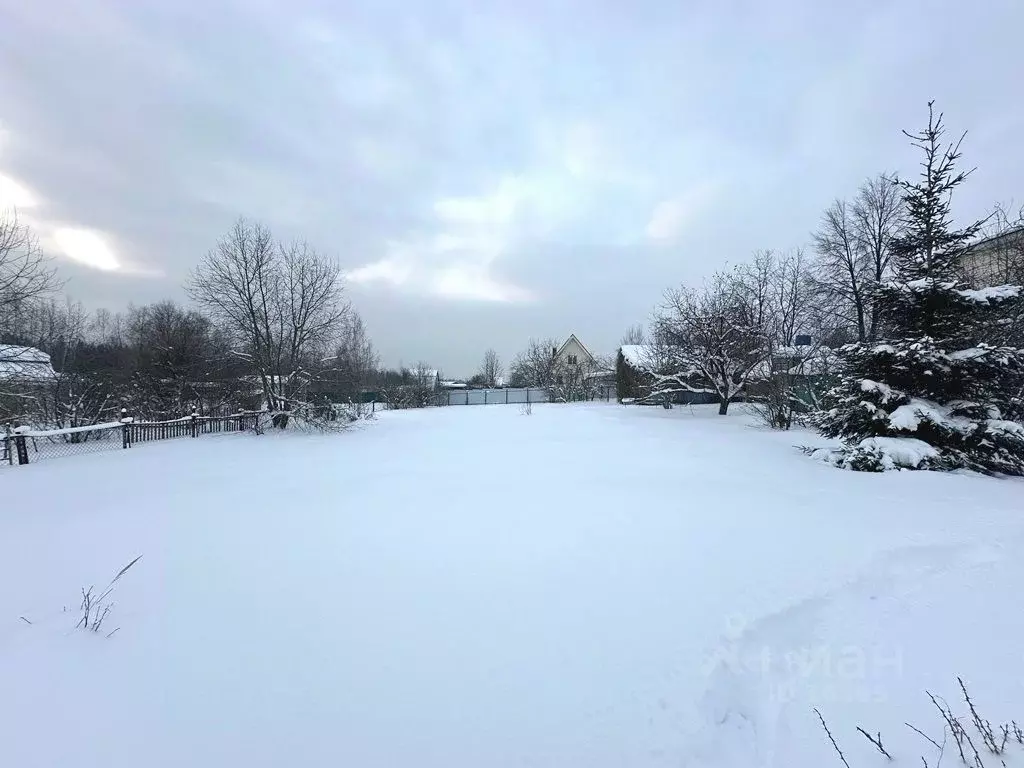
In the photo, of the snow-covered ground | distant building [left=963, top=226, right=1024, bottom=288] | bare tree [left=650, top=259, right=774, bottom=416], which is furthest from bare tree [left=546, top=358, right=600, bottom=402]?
the snow-covered ground

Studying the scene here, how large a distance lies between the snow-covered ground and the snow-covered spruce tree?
157 cm

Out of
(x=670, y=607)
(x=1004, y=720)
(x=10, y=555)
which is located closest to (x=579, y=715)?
(x=670, y=607)

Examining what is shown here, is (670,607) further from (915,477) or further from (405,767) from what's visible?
(915,477)

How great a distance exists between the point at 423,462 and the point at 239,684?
755 centimetres

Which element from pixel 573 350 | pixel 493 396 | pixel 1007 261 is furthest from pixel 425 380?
pixel 1007 261

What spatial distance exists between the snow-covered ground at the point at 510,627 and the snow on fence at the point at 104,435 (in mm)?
7312

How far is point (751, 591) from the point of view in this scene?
12.1 ft

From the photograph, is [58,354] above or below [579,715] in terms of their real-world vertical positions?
above

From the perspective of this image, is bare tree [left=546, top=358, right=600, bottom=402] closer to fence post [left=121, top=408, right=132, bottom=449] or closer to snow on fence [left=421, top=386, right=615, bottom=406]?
snow on fence [left=421, top=386, right=615, bottom=406]

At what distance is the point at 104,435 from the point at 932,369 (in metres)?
25.3

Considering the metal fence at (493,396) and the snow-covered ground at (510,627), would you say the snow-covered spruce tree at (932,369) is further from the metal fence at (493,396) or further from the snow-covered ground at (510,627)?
the metal fence at (493,396)

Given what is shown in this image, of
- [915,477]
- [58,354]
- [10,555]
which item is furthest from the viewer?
[58,354]

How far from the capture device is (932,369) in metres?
8.80

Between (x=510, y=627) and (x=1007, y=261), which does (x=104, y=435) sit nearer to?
(x=510, y=627)
